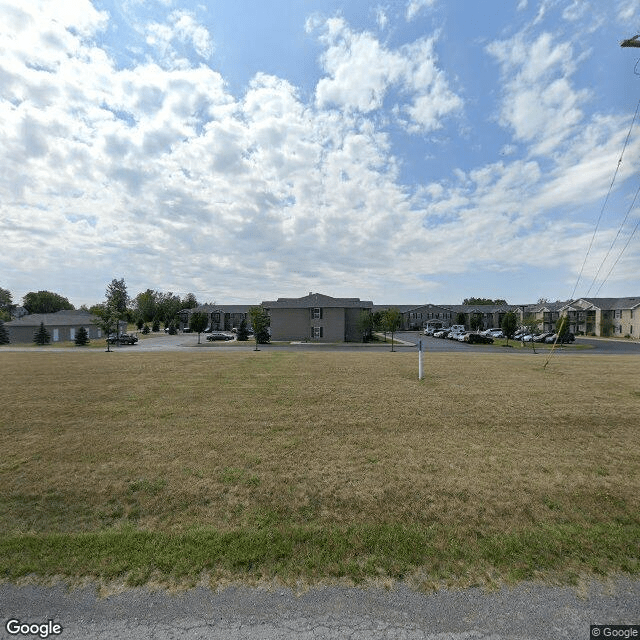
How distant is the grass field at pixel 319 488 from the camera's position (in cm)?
338

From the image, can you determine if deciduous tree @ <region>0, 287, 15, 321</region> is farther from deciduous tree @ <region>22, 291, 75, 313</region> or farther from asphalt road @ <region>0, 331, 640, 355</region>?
asphalt road @ <region>0, 331, 640, 355</region>

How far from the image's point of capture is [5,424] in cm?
782

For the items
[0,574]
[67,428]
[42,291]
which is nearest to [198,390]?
[67,428]

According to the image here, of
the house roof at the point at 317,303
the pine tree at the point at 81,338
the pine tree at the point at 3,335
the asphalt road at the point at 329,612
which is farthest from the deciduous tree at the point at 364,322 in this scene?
the pine tree at the point at 3,335

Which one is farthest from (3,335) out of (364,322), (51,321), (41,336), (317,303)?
(364,322)

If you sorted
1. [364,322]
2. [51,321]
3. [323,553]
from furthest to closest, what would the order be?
[51,321] < [364,322] < [323,553]

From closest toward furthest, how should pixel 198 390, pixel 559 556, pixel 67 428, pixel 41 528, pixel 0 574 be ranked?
pixel 0 574 < pixel 559 556 < pixel 41 528 < pixel 67 428 < pixel 198 390

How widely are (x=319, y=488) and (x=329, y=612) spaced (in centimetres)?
214

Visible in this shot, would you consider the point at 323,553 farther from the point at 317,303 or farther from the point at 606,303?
the point at 606,303

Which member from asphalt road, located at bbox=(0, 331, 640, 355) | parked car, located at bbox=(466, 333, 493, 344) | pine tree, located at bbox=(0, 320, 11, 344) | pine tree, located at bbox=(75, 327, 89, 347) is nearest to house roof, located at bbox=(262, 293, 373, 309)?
asphalt road, located at bbox=(0, 331, 640, 355)

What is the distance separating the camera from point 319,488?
4926 millimetres

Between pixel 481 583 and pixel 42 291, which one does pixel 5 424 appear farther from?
pixel 42 291

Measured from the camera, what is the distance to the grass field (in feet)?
11.1

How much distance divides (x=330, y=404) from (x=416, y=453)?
3740 mm
